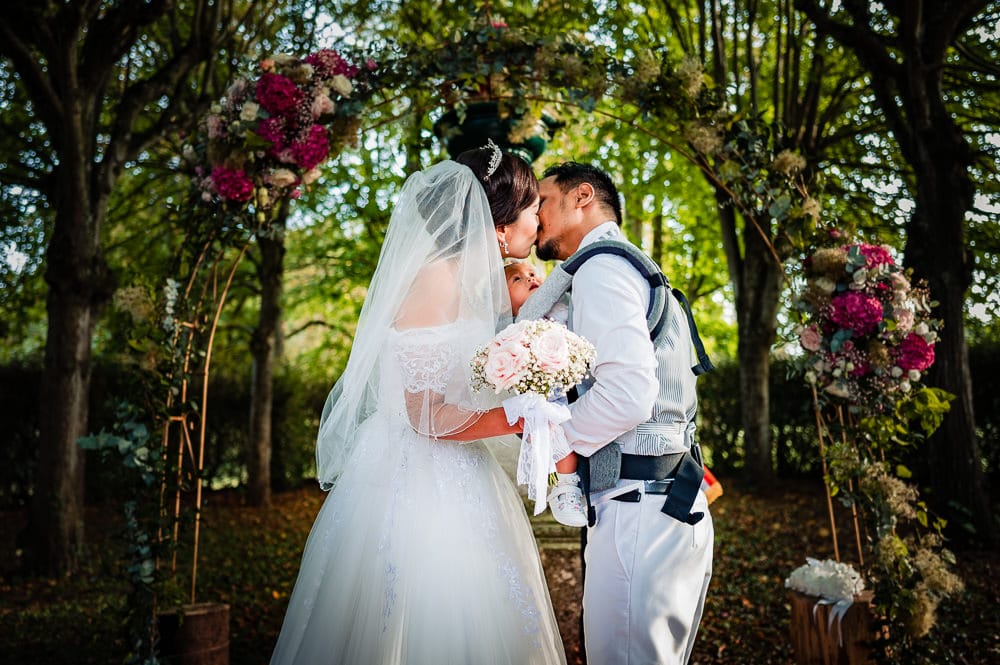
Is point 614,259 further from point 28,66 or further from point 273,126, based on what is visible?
point 28,66

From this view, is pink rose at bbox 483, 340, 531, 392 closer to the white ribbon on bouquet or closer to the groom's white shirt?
the white ribbon on bouquet

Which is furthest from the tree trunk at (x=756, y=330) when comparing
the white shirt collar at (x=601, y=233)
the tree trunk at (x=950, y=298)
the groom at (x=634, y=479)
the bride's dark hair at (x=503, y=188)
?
the groom at (x=634, y=479)

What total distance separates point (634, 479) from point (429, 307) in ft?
3.18

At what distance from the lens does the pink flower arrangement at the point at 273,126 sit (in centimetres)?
417

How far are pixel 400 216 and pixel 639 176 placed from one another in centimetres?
844

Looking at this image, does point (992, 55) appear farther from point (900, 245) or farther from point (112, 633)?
point (112, 633)

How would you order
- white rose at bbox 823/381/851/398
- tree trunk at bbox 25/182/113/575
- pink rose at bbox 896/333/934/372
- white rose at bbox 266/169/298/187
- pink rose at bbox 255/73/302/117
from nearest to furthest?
pink rose at bbox 896/333/934/372 < white rose at bbox 823/381/851/398 < pink rose at bbox 255/73/302/117 < white rose at bbox 266/169/298/187 < tree trunk at bbox 25/182/113/575

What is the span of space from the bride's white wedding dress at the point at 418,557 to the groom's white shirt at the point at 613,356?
0.52 metres

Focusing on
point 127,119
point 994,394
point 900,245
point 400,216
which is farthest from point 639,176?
point 400,216

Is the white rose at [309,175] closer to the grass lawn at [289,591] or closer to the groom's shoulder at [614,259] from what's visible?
the grass lawn at [289,591]

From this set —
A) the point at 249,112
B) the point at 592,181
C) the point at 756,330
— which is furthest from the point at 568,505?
the point at 756,330

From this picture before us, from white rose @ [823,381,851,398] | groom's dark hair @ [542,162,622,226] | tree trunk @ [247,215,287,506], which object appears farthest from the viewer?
tree trunk @ [247,215,287,506]

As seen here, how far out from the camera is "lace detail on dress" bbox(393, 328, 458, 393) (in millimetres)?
2662

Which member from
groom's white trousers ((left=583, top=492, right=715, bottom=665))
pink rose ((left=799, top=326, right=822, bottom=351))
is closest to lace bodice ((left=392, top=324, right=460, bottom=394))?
groom's white trousers ((left=583, top=492, right=715, bottom=665))
